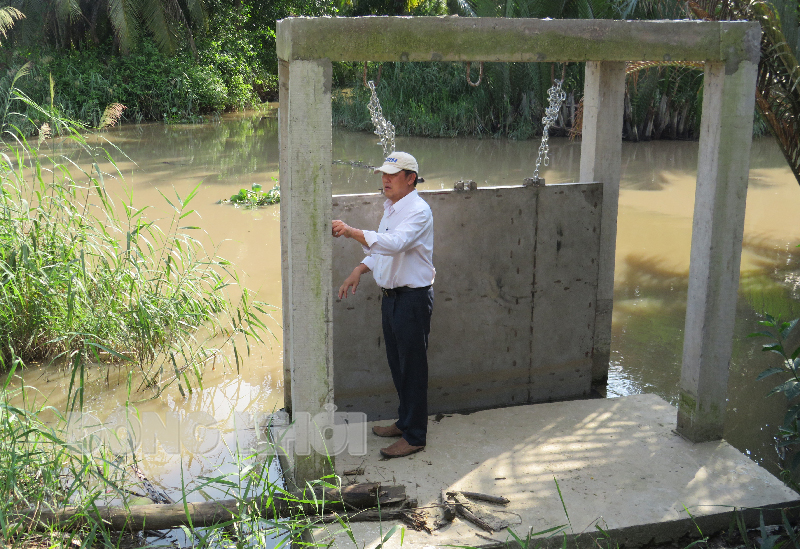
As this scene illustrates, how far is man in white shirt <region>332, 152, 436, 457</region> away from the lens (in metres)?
4.04

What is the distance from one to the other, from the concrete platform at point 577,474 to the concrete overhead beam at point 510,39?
2.17m

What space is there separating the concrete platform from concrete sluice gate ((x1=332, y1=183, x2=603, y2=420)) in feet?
1.16

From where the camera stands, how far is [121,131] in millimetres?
19203

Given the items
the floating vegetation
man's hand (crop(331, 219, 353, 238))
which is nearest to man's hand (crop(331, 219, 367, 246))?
man's hand (crop(331, 219, 353, 238))

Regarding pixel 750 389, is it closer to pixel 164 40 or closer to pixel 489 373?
pixel 489 373

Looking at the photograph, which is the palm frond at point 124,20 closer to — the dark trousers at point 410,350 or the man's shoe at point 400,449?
the dark trousers at point 410,350

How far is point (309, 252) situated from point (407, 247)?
0.57m

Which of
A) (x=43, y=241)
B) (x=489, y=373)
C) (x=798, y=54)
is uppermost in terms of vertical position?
(x=798, y=54)

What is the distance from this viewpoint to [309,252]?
3.69 metres

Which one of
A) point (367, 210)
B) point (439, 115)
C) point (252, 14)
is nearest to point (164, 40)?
point (252, 14)

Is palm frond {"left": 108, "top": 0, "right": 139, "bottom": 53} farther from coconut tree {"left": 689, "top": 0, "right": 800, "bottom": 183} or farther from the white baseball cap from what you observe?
the white baseball cap

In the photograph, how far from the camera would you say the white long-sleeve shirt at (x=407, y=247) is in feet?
13.1

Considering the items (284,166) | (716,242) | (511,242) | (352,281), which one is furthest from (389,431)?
(716,242)

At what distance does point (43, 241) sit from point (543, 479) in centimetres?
391
